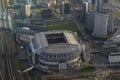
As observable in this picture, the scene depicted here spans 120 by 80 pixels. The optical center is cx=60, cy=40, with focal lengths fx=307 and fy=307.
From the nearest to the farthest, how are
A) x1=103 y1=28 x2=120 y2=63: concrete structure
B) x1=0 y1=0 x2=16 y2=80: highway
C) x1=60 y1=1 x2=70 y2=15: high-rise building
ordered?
x1=0 y1=0 x2=16 y2=80: highway → x1=103 y1=28 x2=120 y2=63: concrete structure → x1=60 y1=1 x2=70 y2=15: high-rise building

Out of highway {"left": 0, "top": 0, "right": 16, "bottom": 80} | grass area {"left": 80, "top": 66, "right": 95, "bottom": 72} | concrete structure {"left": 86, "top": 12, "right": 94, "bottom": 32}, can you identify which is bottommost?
grass area {"left": 80, "top": 66, "right": 95, "bottom": 72}

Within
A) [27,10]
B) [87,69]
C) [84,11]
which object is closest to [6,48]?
[87,69]

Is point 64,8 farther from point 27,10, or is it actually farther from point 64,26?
point 27,10

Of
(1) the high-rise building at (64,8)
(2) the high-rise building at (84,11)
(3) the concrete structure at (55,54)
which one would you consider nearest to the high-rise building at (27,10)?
(1) the high-rise building at (64,8)

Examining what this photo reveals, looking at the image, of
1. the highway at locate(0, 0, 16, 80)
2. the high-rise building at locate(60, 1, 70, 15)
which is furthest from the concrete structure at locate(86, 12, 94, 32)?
the highway at locate(0, 0, 16, 80)

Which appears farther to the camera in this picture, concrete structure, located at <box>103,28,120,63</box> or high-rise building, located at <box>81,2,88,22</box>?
high-rise building, located at <box>81,2,88,22</box>

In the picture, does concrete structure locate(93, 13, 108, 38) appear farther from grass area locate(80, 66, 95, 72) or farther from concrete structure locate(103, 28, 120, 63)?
grass area locate(80, 66, 95, 72)

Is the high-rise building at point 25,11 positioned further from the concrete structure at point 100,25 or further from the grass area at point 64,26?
the concrete structure at point 100,25

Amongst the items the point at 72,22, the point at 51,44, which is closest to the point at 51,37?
the point at 51,44
